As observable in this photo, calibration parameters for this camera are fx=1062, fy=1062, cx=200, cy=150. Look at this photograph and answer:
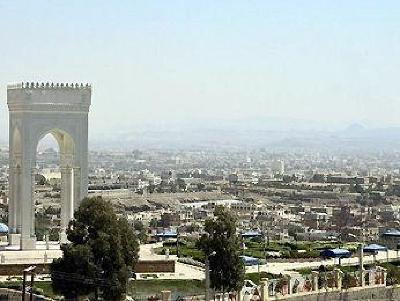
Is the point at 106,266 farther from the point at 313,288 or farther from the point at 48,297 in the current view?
the point at 313,288

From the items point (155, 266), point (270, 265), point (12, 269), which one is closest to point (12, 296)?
point (12, 269)

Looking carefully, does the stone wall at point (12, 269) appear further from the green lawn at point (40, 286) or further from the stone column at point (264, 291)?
the stone column at point (264, 291)

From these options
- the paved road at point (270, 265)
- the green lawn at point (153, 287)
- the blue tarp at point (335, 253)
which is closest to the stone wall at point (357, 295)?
the green lawn at point (153, 287)

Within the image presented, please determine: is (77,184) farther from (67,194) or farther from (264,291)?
(264,291)

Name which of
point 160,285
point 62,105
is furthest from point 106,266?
point 62,105

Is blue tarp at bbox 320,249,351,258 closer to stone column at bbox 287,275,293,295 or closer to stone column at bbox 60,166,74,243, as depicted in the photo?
stone column at bbox 60,166,74,243

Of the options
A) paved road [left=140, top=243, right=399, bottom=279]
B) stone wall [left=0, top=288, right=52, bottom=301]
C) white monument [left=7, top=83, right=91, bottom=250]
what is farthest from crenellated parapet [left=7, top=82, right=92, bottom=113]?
stone wall [left=0, top=288, right=52, bottom=301]
